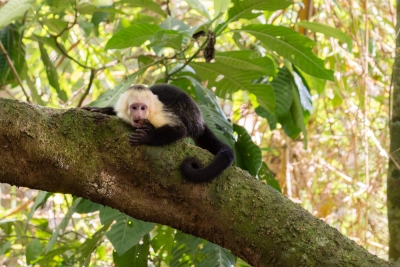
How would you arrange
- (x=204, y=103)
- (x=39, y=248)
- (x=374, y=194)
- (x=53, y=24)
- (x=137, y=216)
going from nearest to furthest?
(x=137, y=216), (x=204, y=103), (x=39, y=248), (x=53, y=24), (x=374, y=194)

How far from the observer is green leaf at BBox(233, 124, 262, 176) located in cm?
260

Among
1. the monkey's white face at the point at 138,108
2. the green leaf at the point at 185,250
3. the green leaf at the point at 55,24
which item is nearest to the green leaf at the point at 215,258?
the green leaf at the point at 185,250

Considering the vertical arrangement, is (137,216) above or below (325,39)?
below

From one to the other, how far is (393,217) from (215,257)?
3.15ft

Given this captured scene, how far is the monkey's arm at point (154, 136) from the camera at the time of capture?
5.70ft

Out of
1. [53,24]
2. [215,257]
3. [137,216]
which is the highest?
[53,24]

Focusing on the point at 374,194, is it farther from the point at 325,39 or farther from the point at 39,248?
the point at 39,248

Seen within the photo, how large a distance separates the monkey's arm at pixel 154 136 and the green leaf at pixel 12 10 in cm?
91

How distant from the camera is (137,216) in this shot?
68.1 inches

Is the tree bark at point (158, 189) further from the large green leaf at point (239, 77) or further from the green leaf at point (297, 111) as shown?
the green leaf at point (297, 111)

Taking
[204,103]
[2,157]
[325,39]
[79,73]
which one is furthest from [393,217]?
[79,73]

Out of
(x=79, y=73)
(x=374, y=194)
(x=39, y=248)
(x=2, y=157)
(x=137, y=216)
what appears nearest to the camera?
(x=2, y=157)

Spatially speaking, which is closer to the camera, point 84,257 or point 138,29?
point 138,29

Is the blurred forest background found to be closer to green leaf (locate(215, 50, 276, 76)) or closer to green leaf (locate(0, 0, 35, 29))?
green leaf (locate(0, 0, 35, 29))
